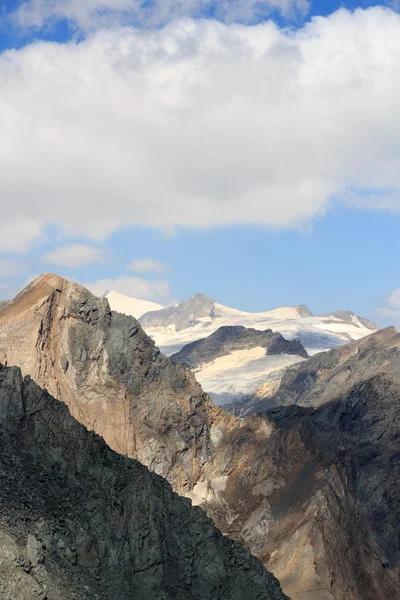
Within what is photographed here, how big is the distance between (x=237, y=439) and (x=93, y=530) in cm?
8086

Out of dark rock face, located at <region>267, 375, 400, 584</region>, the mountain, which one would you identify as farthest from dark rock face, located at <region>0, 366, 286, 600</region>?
dark rock face, located at <region>267, 375, 400, 584</region>

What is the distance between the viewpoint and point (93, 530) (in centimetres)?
5959

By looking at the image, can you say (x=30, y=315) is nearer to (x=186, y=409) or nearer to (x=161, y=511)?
(x=186, y=409)

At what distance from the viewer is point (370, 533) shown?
381 ft

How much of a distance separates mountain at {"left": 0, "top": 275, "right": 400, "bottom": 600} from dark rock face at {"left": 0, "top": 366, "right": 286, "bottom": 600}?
41112 millimetres

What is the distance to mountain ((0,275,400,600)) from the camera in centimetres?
11188

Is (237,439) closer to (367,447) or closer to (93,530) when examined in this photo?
(367,447)

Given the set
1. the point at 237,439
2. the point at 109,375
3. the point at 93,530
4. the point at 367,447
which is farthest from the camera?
the point at 237,439

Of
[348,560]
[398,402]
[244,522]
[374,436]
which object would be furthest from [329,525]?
[398,402]

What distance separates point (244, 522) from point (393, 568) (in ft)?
63.4

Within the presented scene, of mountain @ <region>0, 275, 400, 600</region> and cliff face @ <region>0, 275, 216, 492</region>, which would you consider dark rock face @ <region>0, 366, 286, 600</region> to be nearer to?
mountain @ <region>0, 275, 400, 600</region>

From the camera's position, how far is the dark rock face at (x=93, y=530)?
5338 centimetres

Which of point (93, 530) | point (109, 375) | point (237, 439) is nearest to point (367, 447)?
point (237, 439)

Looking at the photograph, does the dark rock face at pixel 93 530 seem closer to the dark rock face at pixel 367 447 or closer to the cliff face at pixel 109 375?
the dark rock face at pixel 367 447
